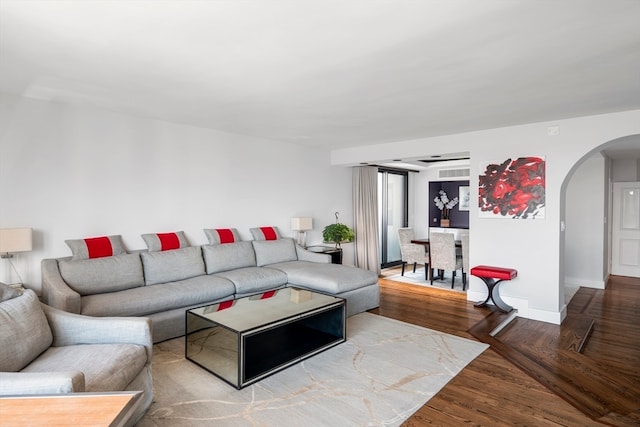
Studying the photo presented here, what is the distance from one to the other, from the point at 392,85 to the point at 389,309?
295 centimetres

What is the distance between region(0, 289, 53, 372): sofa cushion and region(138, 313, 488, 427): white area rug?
792 mm

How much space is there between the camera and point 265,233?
555cm

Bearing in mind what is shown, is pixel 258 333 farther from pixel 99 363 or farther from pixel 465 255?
pixel 465 255

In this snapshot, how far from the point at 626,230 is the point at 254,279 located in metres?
7.38

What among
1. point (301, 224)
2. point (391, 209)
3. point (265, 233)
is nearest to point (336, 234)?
point (301, 224)

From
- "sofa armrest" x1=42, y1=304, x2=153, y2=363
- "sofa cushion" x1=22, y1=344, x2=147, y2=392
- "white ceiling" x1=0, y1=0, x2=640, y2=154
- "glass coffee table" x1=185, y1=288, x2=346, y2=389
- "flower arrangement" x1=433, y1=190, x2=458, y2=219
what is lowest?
"glass coffee table" x1=185, y1=288, x2=346, y2=389

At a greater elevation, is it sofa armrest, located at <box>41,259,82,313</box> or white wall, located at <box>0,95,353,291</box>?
white wall, located at <box>0,95,353,291</box>

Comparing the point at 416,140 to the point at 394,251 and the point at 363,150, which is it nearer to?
the point at 363,150

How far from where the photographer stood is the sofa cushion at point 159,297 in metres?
3.25

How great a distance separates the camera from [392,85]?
3129 millimetres

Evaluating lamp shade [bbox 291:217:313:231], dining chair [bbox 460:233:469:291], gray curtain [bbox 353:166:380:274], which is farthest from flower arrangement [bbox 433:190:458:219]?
lamp shade [bbox 291:217:313:231]

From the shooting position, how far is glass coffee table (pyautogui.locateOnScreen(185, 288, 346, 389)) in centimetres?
282

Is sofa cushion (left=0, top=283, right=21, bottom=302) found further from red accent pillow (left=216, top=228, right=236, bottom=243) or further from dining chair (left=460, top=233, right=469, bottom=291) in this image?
dining chair (left=460, top=233, right=469, bottom=291)

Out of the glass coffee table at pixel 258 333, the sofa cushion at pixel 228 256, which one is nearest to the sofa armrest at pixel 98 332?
the glass coffee table at pixel 258 333
